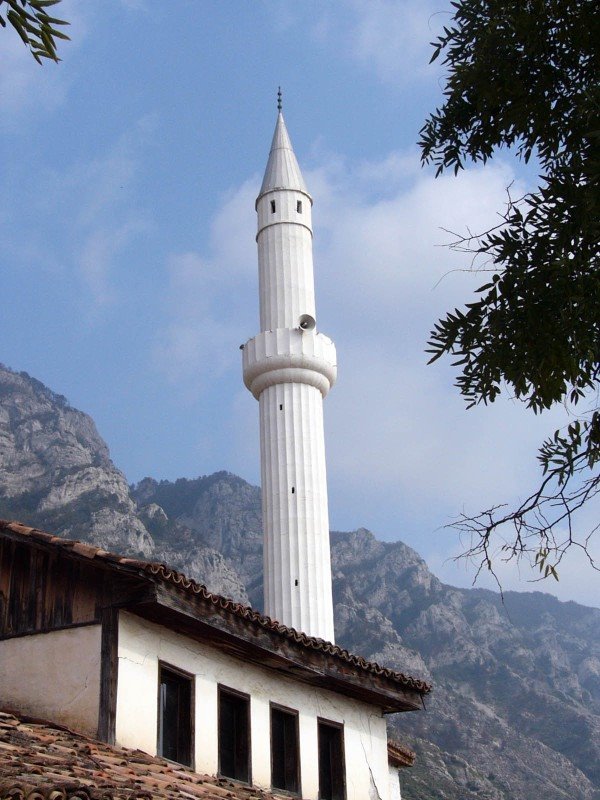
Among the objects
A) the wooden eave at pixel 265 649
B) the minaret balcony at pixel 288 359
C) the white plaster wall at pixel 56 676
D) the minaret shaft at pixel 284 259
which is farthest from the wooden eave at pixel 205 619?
the minaret shaft at pixel 284 259

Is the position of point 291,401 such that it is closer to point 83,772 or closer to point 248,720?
point 248,720

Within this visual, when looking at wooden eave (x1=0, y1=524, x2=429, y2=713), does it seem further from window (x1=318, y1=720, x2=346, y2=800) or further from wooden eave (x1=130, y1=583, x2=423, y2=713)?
→ window (x1=318, y1=720, x2=346, y2=800)

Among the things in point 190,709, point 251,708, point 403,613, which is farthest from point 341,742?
point 403,613

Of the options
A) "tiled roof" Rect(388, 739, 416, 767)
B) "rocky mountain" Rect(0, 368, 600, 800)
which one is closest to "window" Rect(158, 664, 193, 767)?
"tiled roof" Rect(388, 739, 416, 767)

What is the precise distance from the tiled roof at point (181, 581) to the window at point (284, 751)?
101 cm

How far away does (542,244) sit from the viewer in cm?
754

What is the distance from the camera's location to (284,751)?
50.6 ft

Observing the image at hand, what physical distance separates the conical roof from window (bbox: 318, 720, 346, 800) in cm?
1818

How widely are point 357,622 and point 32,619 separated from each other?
3587 inches

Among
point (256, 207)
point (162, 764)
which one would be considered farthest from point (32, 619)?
point (256, 207)

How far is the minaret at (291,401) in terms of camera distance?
26.8m

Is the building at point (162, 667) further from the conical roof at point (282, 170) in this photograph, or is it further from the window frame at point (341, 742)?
the conical roof at point (282, 170)

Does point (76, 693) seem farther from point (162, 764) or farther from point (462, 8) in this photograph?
point (462, 8)

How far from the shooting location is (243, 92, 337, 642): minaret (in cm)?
2684
